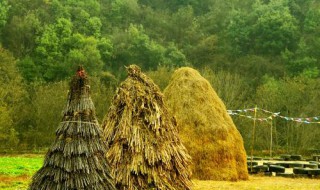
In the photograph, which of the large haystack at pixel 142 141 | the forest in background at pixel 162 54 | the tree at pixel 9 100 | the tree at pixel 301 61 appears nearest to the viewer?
the large haystack at pixel 142 141

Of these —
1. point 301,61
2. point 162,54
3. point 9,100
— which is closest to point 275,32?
point 301,61

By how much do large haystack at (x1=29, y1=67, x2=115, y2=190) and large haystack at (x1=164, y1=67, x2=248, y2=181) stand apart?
31.6ft

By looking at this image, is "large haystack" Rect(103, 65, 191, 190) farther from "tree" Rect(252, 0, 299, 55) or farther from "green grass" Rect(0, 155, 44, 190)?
"tree" Rect(252, 0, 299, 55)

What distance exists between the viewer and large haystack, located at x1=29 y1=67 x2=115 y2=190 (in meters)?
8.60

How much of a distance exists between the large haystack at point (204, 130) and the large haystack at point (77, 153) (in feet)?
31.6

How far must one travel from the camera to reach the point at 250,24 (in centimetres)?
5938

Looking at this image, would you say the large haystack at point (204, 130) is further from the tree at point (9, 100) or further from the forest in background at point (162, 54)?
the tree at point (9, 100)

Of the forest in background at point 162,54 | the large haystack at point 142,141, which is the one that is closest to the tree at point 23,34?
the forest in background at point 162,54

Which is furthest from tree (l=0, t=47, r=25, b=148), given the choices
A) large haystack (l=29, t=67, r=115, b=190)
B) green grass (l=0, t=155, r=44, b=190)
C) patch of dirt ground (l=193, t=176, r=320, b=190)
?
large haystack (l=29, t=67, r=115, b=190)

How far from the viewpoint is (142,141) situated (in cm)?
1198

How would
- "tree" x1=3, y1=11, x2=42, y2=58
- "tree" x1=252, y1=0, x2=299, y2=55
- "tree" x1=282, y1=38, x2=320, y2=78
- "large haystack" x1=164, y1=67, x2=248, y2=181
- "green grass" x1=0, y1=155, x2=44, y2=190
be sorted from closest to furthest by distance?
"green grass" x1=0, y1=155, x2=44, y2=190, "large haystack" x1=164, y1=67, x2=248, y2=181, "tree" x1=282, y1=38, x2=320, y2=78, "tree" x1=252, y1=0, x2=299, y2=55, "tree" x1=3, y1=11, x2=42, y2=58

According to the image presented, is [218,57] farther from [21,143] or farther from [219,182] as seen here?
[219,182]

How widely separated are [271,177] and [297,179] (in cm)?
109

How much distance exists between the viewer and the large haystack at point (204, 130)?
1839 centimetres
